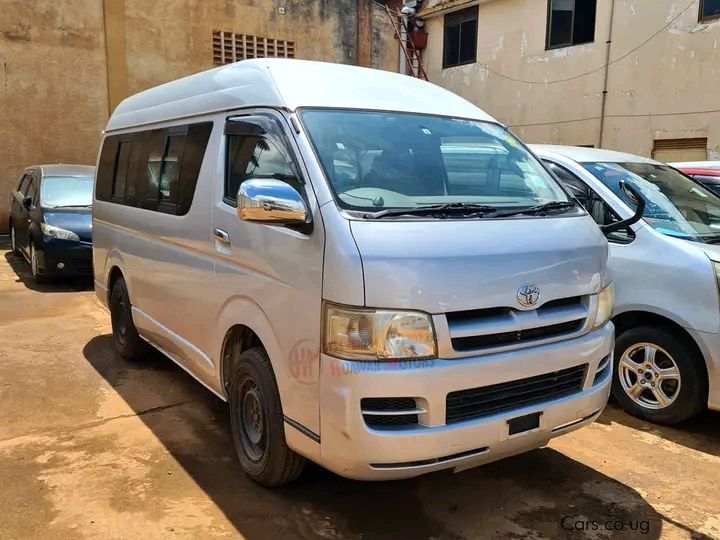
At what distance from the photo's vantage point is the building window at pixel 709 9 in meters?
11.6

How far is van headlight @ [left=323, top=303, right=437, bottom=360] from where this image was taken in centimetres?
257

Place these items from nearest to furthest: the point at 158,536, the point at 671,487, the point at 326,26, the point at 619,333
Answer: the point at 158,536, the point at 671,487, the point at 619,333, the point at 326,26

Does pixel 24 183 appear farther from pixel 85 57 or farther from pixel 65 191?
pixel 85 57

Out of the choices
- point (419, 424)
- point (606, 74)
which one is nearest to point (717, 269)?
point (419, 424)

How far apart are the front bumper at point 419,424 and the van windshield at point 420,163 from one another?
2.51ft

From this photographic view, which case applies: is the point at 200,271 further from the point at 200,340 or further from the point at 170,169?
the point at 170,169

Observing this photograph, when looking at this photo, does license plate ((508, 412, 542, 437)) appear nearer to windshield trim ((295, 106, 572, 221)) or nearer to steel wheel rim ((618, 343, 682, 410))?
windshield trim ((295, 106, 572, 221))

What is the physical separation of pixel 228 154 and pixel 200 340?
1.14 meters

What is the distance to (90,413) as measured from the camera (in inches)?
173

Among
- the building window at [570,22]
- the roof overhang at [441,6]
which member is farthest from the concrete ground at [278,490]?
the roof overhang at [441,6]

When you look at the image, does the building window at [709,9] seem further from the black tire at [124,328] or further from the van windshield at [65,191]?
the black tire at [124,328]

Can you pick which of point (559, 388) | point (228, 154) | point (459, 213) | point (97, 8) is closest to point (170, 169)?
point (228, 154)

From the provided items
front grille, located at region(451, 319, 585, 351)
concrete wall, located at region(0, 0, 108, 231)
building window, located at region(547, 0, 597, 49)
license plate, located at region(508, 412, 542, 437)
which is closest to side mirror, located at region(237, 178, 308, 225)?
front grille, located at region(451, 319, 585, 351)

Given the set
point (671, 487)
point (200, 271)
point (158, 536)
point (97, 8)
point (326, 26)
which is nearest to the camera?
point (158, 536)
